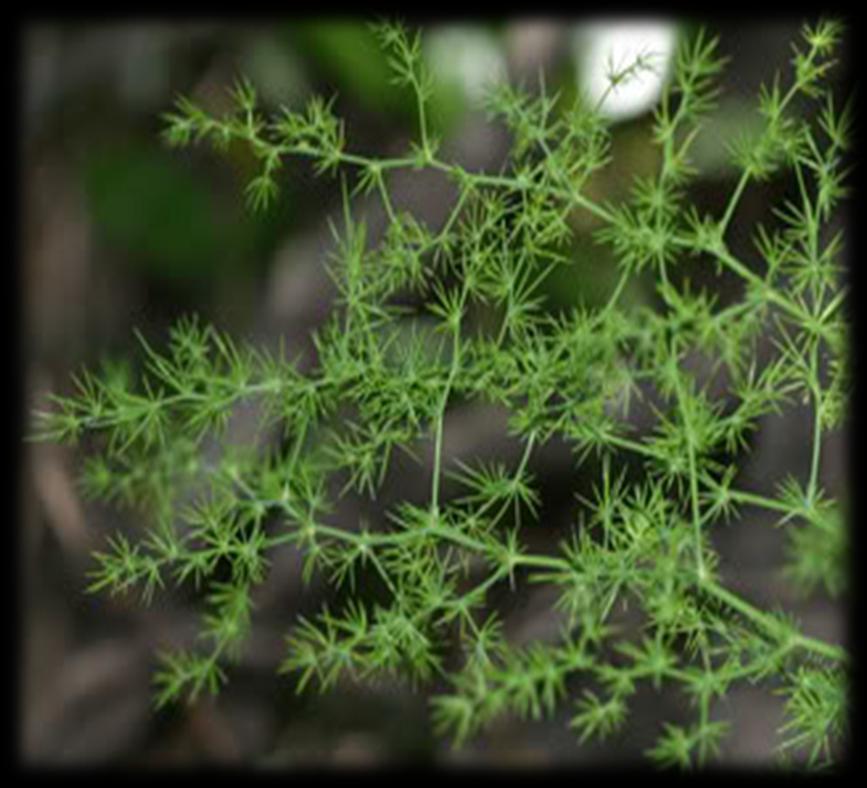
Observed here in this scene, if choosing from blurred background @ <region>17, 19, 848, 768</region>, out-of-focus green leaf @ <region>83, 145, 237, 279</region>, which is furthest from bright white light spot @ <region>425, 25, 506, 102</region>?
out-of-focus green leaf @ <region>83, 145, 237, 279</region>

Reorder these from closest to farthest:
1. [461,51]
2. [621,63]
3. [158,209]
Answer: [621,63] → [461,51] → [158,209]

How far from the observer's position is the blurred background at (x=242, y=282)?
188cm

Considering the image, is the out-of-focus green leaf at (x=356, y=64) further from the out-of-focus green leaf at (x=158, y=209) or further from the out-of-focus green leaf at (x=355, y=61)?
the out-of-focus green leaf at (x=158, y=209)

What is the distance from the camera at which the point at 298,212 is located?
219 centimetres

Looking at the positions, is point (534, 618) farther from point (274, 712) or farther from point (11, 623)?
point (11, 623)

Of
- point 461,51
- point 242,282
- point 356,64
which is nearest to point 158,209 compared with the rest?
point 242,282

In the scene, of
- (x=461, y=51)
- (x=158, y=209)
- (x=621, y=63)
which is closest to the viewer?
(x=621, y=63)

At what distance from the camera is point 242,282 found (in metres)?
2.31

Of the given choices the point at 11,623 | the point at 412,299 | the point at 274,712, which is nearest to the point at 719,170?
the point at 412,299

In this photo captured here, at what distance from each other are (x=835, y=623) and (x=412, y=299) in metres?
0.62

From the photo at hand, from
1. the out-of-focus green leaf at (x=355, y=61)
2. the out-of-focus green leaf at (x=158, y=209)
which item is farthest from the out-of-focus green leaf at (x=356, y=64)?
the out-of-focus green leaf at (x=158, y=209)

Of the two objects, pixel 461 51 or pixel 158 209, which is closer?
pixel 461 51

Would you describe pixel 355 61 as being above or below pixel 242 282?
above

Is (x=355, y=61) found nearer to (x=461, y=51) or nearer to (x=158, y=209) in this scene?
(x=461, y=51)
